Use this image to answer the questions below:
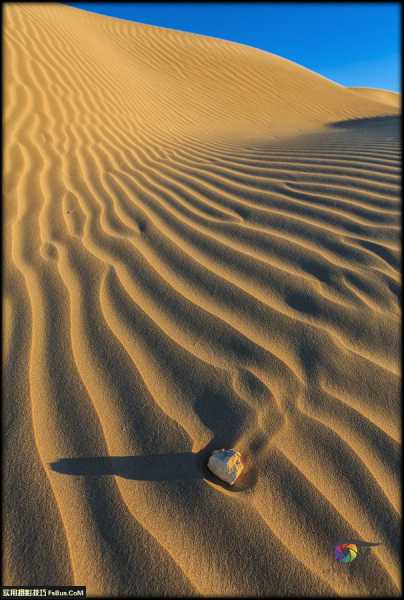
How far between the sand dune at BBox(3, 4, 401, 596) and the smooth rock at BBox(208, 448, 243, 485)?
0.04 metres

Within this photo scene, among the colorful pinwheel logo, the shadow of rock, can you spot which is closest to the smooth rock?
the shadow of rock

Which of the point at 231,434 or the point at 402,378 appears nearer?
the point at 231,434

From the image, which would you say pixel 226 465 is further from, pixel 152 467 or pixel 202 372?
pixel 202 372

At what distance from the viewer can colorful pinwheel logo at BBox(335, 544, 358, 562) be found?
3.48ft

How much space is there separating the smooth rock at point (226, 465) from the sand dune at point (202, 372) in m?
0.04

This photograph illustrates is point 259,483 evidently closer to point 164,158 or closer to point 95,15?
point 164,158

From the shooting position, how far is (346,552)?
1.07 m

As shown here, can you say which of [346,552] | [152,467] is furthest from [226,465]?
[346,552]

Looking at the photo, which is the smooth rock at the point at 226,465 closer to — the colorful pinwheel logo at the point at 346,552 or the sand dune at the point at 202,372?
the sand dune at the point at 202,372

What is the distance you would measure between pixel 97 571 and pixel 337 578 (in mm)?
677

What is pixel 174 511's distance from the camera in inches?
45.8

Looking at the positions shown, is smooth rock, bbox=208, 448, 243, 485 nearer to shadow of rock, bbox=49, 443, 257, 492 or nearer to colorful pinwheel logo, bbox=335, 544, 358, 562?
shadow of rock, bbox=49, 443, 257, 492

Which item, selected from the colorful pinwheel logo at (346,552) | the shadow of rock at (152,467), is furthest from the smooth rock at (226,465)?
the colorful pinwheel logo at (346,552)

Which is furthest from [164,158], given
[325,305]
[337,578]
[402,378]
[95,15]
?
[95,15]
